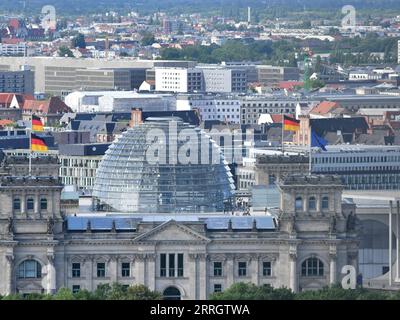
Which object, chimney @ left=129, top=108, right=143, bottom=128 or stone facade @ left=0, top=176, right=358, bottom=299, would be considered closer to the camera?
stone facade @ left=0, top=176, right=358, bottom=299

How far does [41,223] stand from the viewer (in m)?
71.4

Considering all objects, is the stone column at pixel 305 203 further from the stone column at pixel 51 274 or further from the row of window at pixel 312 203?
the stone column at pixel 51 274

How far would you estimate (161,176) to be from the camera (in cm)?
7538

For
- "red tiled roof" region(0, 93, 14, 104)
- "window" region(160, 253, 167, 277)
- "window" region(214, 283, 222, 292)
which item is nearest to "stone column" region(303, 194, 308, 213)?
"window" region(214, 283, 222, 292)

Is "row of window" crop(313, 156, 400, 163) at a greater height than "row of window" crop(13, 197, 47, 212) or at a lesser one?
greater

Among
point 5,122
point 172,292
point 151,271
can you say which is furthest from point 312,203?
point 5,122

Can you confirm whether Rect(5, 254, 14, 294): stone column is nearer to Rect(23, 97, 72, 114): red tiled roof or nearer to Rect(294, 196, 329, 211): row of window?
Rect(294, 196, 329, 211): row of window

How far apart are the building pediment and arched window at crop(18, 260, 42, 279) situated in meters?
2.73

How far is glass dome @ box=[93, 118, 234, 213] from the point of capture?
7519 cm

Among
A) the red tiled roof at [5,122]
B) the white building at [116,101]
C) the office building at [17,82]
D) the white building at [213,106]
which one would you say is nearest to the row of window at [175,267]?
the red tiled roof at [5,122]

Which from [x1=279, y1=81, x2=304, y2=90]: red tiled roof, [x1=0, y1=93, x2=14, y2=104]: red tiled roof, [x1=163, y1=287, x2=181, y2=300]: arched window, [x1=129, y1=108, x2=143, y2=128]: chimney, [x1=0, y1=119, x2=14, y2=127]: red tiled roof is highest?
[x1=279, y1=81, x2=304, y2=90]: red tiled roof
